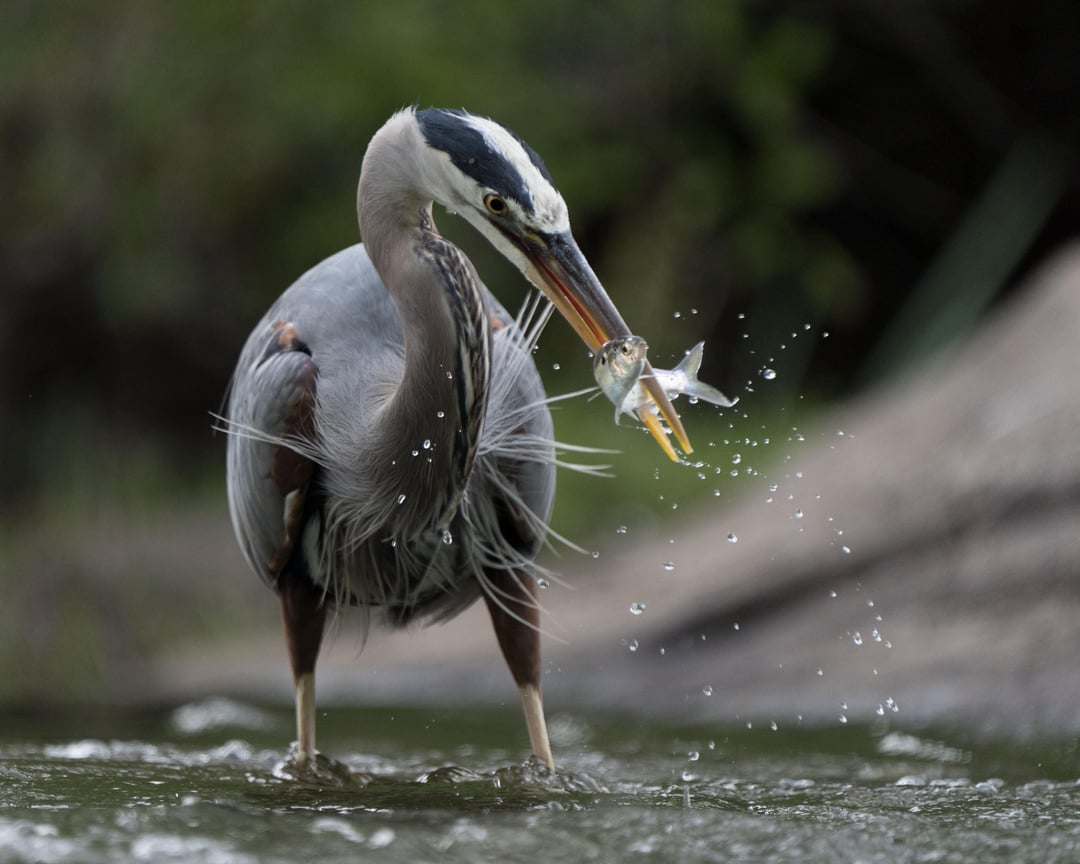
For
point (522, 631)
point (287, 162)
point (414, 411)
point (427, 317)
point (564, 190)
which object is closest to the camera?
point (427, 317)

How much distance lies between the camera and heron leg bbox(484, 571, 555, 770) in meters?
3.97

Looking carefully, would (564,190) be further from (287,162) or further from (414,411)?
(414,411)

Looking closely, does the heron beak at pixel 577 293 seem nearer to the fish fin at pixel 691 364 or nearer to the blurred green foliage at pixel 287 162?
the fish fin at pixel 691 364

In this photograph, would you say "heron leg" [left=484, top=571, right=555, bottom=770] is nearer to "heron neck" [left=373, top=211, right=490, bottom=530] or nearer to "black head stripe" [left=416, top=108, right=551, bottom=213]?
"heron neck" [left=373, top=211, right=490, bottom=530]

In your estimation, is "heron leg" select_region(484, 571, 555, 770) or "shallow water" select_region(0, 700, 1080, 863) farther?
"heron leg" select_region(484, 571, 555, 770)

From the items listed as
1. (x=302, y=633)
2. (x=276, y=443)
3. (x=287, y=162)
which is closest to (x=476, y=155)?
(x=276, y=443)

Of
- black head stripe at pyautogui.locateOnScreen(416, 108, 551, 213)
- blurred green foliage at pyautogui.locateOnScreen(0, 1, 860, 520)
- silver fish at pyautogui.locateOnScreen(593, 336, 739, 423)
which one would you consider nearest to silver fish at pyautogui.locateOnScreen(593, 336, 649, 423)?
silver fish at pyautogui.locateOnScreen(593, 336, 739, 423)

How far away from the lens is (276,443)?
12.6 ft

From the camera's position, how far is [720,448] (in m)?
9.73

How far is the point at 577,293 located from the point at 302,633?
1406 millimetres

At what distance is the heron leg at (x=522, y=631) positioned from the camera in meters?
3.97

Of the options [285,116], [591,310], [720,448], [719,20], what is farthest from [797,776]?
[719,20]

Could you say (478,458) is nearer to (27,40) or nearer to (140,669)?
(140,669)

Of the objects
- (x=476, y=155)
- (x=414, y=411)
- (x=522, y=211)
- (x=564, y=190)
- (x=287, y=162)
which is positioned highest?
(x=287, y=162)
